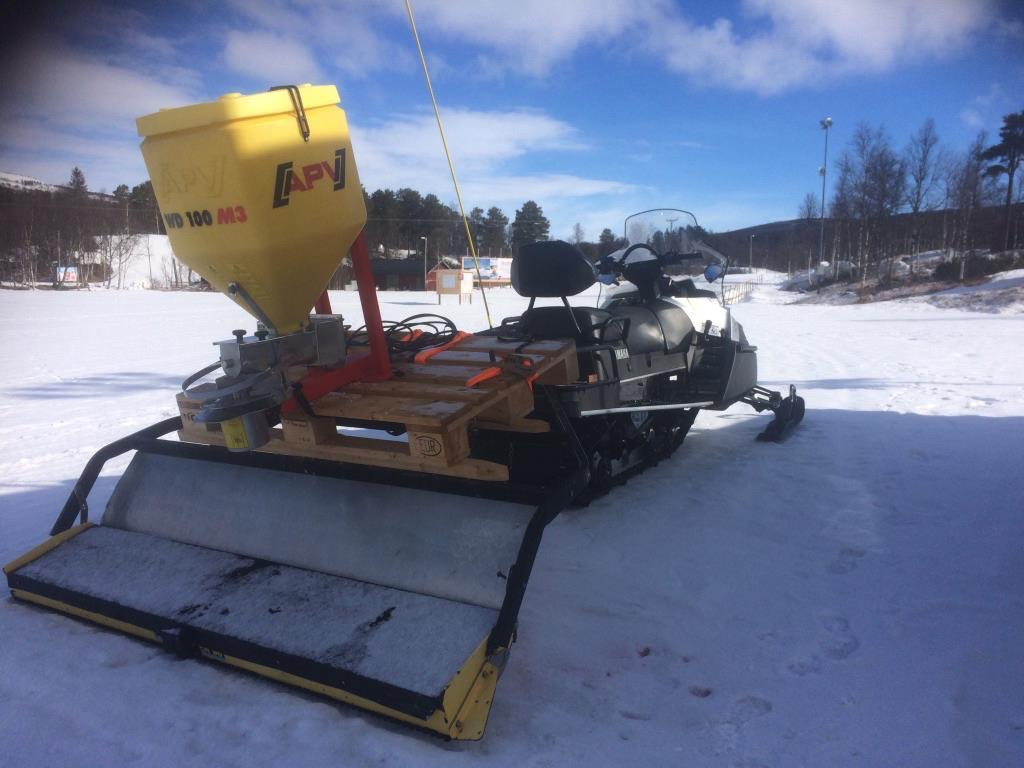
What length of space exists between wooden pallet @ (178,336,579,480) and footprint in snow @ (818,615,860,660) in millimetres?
1383

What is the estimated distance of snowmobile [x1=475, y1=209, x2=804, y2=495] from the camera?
11.4 feet

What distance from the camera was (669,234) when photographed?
16.6 ft

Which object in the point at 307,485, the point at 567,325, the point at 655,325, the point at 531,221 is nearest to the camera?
the point at 307,485

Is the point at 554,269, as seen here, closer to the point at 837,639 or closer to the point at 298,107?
the point at 298,107

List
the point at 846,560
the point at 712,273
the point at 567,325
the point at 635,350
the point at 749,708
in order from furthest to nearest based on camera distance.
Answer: the point at 712,273, the point at 635,350, the point at 567,325, the point at 846,560, the point at 749,708

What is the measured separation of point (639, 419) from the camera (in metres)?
4.12

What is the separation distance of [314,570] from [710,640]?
1583 mm

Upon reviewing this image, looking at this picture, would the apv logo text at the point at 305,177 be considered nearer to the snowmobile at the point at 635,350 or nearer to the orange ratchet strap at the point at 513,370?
the orange ratchet strap at the point at 513,370

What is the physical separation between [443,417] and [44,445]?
452 centimetres

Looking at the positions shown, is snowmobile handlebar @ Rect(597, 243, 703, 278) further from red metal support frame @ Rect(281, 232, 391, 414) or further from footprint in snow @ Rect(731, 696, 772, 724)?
footprint in snow @ Rect(731, 696, 772, 724)

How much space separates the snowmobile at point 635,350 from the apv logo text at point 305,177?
138cm

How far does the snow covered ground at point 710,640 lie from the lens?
1952mm

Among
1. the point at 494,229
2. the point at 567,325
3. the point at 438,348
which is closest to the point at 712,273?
the point at 567,325

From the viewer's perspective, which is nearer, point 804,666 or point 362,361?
point 804,666
